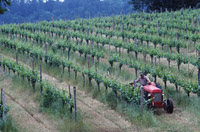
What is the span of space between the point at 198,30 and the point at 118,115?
1684cm

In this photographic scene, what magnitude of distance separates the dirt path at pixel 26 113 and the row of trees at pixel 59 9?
179 ft

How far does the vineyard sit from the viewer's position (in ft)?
51.6

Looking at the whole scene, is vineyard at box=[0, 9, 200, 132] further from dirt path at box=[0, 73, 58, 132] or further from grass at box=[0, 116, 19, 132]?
grass at box=[0, 116, 19, 132]

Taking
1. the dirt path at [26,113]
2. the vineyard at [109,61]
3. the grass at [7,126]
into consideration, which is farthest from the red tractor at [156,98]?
the grass at [7,126]

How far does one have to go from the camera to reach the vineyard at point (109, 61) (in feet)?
51.6

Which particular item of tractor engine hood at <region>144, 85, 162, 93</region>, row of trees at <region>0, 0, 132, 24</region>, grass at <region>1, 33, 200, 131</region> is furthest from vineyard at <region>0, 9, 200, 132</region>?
row of trees at <region>0, 0, 132, 24</region>

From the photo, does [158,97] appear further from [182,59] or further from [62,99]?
[182,59]

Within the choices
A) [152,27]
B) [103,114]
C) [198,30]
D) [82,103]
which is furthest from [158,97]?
[152,27]

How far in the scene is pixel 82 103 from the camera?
1585 cm

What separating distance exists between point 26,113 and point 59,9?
222 feet

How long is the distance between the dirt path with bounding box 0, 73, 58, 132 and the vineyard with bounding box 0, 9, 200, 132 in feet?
2.38

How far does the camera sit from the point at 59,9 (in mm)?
80188

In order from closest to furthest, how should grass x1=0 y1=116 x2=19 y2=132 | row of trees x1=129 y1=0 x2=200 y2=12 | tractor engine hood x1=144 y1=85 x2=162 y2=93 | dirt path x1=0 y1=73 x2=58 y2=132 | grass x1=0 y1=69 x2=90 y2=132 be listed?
grass x1=0 y1=116 x2=19 y2=132 → grass x1=0 y1=69 x2=90 y2=132 → dirt path x1=0 y1=73 x2=58 y2=132 → tractor engine hood x1=144 y1=85 x2=162 y2=93 → row of trees x1=129 y1=0 x2=200 y2=12

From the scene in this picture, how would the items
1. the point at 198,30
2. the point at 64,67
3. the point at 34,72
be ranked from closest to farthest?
1. the point at 34,72
2. the point at 64,67
3. the point at 198,30
